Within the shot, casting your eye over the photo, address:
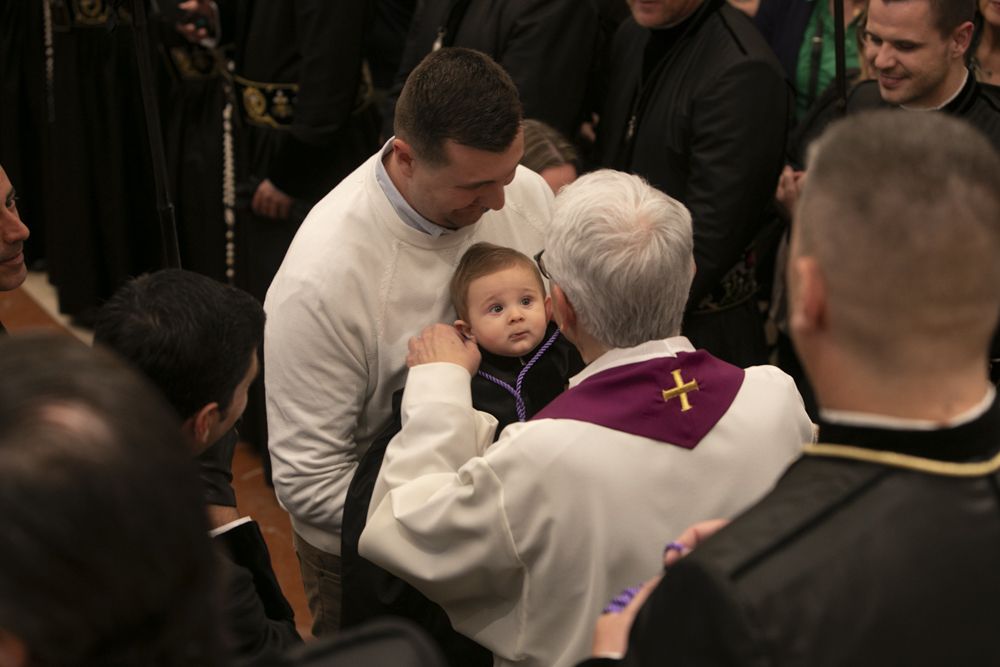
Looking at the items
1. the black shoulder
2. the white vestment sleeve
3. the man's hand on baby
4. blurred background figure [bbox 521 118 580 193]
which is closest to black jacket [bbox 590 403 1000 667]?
the black shoulder

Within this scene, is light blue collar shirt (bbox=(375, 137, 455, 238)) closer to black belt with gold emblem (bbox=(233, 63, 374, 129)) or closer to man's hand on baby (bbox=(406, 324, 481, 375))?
man's hand on baby (bbox=(406, 324, 481, 375))

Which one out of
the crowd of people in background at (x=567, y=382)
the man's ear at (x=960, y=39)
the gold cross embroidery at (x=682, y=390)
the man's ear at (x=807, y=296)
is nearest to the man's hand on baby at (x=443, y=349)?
the crowd of people in background at (x=567, y=382)

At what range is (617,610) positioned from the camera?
58.1 inches

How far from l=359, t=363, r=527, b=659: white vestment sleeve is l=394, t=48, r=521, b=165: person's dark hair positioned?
0.44m

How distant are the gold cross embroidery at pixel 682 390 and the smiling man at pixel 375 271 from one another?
65 centimetres

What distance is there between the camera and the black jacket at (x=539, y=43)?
353cm

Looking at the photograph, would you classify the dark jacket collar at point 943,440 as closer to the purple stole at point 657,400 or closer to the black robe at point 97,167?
the purple stole at point 657,400

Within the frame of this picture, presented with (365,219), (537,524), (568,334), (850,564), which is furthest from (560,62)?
(850,564)

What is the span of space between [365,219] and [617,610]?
1057 millimetres

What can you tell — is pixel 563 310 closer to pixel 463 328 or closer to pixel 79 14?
pixel 463 328

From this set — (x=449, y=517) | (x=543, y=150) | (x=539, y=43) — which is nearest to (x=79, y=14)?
(x=539, y=43)

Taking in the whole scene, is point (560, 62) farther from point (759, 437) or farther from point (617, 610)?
point (617, 610)

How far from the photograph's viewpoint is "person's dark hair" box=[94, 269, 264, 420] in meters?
1.68

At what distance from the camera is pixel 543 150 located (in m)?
2.87
